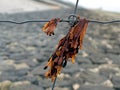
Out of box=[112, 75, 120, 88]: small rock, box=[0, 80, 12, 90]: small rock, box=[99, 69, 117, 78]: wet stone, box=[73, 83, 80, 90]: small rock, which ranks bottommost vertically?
box=[99, 69, 117, 78]: wet stone

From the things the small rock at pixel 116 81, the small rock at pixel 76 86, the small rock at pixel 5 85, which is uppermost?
the small rock at pixel 5 85

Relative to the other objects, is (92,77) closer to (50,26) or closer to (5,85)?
(5,85)

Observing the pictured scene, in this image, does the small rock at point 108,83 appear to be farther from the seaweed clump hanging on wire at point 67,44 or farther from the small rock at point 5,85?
the seaweed clump hanging on wire at point 67,44

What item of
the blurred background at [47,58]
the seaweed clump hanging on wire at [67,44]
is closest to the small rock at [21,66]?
the blurred background at [47,58]

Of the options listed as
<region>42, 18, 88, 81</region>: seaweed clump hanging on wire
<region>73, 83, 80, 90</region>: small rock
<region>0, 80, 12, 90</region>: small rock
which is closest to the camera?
<region>42, 18, 88, 81</region>: seaweed clump hanging on wire

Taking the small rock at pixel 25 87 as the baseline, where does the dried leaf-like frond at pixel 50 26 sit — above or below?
above

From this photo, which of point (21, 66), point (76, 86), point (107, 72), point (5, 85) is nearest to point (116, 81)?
point (107, 72)

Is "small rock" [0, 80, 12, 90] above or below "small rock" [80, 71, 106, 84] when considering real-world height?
above

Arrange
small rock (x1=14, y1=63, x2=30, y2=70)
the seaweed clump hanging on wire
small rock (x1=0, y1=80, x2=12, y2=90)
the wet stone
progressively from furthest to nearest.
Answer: the wet stone → small rock (x1=14, y1=63, x2=30, y2=70) → small rock (x1=0, y1=80, x2=12, y2=90) → the seaweed clump hanging on wire

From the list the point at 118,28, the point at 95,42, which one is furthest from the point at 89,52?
the point at 118,28

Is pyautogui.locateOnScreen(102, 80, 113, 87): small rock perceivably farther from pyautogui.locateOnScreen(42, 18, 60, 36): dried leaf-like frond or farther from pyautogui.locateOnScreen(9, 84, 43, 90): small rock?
pyautogui.locateOnScreen(42, 18, 60, 36): dried leaf-like frond

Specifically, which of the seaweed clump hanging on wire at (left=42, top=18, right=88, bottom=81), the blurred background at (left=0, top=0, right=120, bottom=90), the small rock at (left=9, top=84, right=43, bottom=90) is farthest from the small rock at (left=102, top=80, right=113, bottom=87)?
the seaweed clump hanging on wire at (left=42, top=18, right=88, bottom=81)

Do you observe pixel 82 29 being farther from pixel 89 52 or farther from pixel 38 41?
pixel 38 41
